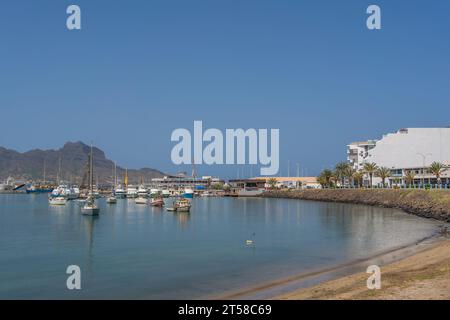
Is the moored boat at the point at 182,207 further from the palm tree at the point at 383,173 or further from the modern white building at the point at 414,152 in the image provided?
the modern white building at the point at 414,152

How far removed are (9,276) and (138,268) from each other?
390 inches

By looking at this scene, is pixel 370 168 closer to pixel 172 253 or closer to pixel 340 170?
pixel 340 170

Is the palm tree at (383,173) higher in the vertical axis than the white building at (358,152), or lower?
lower

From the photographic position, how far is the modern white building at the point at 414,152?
463 ft

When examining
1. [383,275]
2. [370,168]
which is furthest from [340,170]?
[383,275]

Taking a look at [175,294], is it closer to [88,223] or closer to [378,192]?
[88,223]

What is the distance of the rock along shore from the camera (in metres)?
87.0

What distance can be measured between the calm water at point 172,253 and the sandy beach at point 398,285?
5.90m

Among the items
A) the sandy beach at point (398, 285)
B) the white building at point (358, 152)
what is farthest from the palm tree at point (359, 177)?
the sandy beach at point (398, 285)

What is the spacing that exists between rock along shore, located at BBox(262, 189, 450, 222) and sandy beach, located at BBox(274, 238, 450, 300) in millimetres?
49727

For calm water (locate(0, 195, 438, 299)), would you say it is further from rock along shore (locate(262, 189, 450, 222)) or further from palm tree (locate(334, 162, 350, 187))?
palm tree (locate(334, 162, 350, 187))

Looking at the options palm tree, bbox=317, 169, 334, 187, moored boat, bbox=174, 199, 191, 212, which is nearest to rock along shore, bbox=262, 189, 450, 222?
palm tree, bbox=317, 169, 334, 187

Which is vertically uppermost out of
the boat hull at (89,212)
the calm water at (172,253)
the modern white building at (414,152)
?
the modern white building at (414,152)
